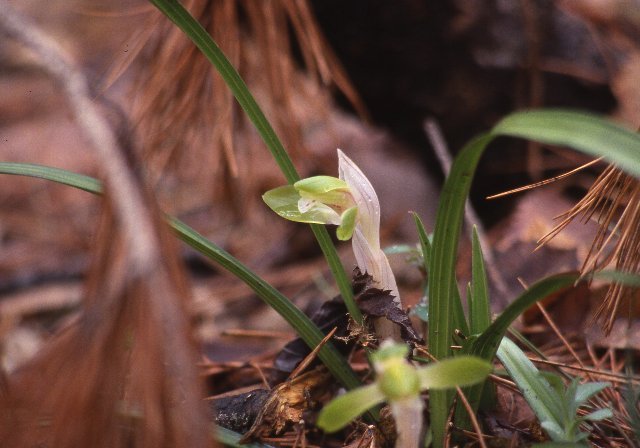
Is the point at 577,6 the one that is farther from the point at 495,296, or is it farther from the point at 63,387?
the point at 63,387

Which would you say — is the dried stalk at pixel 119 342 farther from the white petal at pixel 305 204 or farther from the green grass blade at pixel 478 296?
the green grass blade at pixel 478 296

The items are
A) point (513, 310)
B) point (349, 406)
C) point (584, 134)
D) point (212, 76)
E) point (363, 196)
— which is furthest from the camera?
point (212, 76)

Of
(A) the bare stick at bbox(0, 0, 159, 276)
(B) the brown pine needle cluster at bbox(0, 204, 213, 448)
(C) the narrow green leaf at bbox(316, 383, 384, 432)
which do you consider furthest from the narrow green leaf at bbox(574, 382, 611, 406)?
(A) the bare stick at bbox(0, 0, 159, 276)

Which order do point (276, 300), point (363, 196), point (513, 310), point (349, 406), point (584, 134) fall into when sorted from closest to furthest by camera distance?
point (584, 134), point (349, 406), point (513, 310), point (363, 196), point (276, 300)

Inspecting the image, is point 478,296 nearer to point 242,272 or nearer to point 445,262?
point 445,262

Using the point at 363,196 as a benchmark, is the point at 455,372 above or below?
below

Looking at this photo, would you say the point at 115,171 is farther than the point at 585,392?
No

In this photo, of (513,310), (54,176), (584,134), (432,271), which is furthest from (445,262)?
(54,176)

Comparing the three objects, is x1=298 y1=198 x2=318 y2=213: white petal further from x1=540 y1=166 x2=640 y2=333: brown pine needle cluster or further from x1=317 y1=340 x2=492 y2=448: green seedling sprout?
x1=540 y1=166 x2=640 y2=333: brown pine needle cluster
